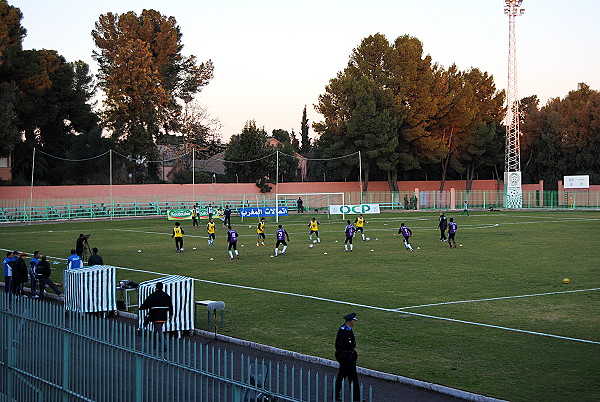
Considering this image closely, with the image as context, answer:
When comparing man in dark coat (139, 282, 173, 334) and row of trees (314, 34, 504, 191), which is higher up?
row of trees (314, 34, 504, 191)

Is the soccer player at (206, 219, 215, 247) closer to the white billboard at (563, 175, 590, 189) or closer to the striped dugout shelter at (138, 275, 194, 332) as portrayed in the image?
the striped dugout shelter at (138, 275, 194, 332)

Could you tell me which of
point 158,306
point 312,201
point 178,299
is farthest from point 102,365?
point 312,201

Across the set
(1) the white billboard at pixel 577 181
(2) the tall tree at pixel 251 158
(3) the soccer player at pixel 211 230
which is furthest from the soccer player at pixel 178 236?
(1) the white billboard at pixel 577 181

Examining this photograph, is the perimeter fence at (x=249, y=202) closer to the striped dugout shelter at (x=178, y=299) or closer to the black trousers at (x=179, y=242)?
the black trousers at (x=179, y=242)

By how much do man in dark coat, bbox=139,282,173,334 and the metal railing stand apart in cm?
409

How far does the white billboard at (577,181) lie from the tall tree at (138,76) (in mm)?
49429

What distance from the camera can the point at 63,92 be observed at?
80125mm

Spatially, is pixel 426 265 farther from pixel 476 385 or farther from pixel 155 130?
pixel 155 130

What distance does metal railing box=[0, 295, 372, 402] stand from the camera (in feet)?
25.4

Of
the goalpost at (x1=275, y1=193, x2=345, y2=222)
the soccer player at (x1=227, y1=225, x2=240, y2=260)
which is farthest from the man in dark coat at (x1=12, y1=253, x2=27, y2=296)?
the goalpost at (x1=275, y1=193, x2=345, y2=222)

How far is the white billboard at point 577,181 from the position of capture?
3430 inches

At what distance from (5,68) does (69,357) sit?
2643 inches

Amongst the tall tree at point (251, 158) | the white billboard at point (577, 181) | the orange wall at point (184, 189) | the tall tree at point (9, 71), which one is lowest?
the orange wall at point (184, 189)

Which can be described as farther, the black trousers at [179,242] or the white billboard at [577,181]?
the white billboard at [577,181]
